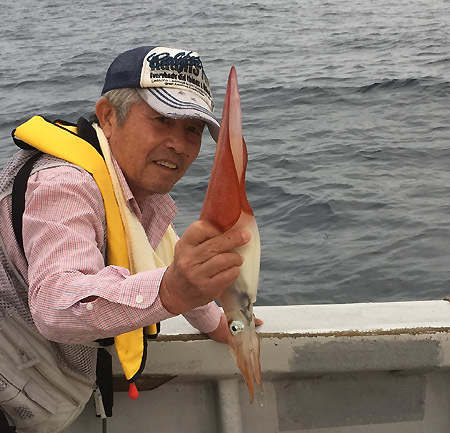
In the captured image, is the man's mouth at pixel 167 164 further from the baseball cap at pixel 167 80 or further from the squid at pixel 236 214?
the squid at pixel 236 214

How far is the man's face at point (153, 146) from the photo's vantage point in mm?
2260

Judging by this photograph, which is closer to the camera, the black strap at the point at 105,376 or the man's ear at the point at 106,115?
the man's ear at the point at 106,115

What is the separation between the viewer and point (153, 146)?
2.27 meters

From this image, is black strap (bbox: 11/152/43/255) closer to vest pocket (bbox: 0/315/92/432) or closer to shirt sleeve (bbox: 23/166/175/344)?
shirt sleeve (bbox: 23/166/175/344)

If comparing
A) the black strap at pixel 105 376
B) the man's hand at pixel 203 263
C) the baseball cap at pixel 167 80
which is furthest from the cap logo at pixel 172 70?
the black strap at pixel 105 376

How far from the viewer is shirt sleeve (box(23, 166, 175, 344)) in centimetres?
177

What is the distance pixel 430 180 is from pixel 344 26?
37.9 feet

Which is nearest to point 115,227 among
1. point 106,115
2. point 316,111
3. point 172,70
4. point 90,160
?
point 90,160

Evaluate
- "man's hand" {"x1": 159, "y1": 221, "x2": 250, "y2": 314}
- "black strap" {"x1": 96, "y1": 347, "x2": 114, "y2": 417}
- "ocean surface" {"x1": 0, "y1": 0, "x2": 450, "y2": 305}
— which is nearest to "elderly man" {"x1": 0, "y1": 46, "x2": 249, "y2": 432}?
"man's hand" {"x1": 159, "y1": 221, "x2": 250, "y2": 314}

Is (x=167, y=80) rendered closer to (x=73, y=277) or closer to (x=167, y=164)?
(x=167, y=164)

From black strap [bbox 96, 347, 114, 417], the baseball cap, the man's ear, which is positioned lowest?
black strap [bbox 96, 347, 114, 417]

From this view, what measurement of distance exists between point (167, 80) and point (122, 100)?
0.57ft

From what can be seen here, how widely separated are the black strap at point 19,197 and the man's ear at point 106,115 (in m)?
0.30

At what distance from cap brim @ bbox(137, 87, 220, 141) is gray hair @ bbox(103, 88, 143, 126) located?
3 cm
